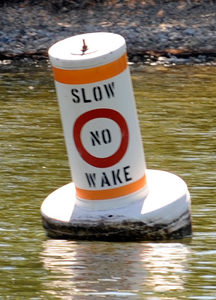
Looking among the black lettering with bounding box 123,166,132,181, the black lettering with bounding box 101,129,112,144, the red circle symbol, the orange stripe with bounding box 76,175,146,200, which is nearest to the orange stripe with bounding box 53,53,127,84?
the red circle symbol

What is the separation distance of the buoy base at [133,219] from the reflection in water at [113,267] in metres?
0.07

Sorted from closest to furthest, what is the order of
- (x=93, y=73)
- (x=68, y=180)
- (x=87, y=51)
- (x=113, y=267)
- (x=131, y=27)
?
(x=113, y=267)
(x=93, y=73)
(x=87, y=51)
(x=68, y=180)
(x=131, y=27)

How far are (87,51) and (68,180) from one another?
2.01 m

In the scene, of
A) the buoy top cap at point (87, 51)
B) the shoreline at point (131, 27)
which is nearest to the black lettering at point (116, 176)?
the buoy top cap at point (87, 51)

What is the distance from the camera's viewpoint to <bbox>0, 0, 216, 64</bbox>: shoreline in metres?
15.2

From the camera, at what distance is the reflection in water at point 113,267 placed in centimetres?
654

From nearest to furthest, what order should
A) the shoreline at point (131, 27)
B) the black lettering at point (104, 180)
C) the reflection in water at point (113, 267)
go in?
the reflection in water at point (113, 267) → the black lettering at point (104, 180) → the shoreline at point (131, 27)

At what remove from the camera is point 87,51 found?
7543mm

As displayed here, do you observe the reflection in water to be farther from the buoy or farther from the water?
the buoy

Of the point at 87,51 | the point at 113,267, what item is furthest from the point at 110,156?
the point at 113,267

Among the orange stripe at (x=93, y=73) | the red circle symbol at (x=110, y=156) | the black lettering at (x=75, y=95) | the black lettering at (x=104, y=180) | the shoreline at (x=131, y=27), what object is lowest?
the shoreline at (x=131, y=27)

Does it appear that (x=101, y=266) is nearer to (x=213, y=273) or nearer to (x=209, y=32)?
(x=213, y=273)

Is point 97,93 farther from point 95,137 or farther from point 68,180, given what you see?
point 68,180

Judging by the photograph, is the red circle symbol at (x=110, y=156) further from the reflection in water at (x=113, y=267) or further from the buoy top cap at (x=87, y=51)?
the reflection in water at (x=113, y=267)
